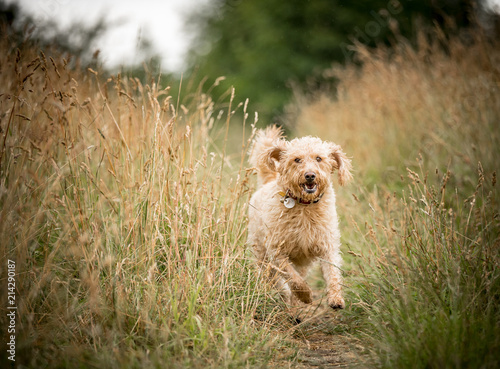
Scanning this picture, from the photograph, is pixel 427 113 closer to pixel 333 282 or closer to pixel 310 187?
pixel 310 187

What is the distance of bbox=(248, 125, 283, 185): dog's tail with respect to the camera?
13.2 ft

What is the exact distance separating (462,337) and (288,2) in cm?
1826

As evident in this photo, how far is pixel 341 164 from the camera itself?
396 centimetres

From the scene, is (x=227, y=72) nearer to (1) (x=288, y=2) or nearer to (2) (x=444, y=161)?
(1) (x=288, y=2)

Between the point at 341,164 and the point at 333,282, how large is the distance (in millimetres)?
1227

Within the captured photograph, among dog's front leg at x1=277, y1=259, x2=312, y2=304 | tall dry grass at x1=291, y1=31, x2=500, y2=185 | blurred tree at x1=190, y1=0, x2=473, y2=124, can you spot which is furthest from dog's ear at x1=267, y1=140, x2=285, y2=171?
blurred tree at x1=190, y1=0, x2=473, y2=124

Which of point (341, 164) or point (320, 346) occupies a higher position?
point (341, 164)

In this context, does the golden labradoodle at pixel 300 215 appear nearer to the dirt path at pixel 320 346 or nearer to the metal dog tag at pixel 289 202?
the metal dog tag at pixel 289 202

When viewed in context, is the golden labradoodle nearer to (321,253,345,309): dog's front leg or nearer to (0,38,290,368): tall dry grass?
(321,253,345,309): dog's front leg

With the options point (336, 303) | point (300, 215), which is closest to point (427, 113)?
point (300, 215)

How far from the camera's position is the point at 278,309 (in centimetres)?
311

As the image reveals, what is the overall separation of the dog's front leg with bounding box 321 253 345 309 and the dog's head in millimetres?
614

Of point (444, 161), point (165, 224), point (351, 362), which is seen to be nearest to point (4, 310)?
point (165, 224)

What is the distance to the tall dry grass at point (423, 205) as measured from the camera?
90.4 inches
